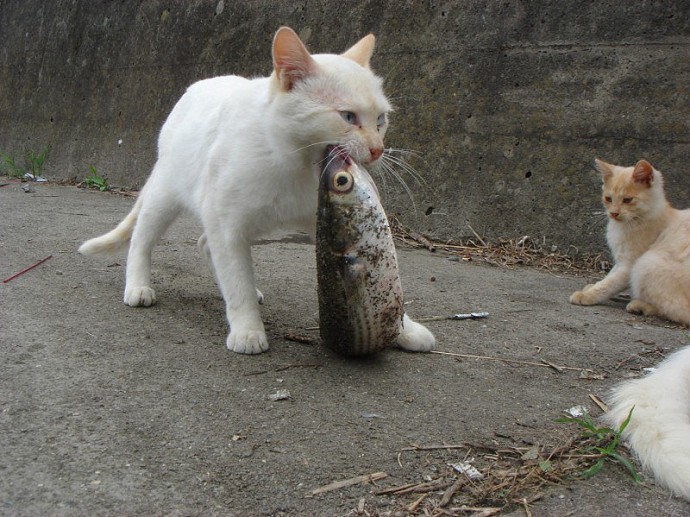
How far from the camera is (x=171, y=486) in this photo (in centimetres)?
173

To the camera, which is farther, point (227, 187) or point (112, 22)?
point (112, 22)


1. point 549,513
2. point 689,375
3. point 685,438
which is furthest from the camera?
point 689,375

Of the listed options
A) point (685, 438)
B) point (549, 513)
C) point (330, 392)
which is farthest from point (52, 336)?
point (685, 438)

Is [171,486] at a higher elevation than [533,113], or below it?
below

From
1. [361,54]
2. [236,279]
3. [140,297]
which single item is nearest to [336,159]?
[236,279]

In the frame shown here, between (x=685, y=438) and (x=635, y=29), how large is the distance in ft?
11.3

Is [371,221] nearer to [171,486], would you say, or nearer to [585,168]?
[171,486]

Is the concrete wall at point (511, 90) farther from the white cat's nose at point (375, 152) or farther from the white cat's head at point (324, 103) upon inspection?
the white cat's nose at point (375, 152)

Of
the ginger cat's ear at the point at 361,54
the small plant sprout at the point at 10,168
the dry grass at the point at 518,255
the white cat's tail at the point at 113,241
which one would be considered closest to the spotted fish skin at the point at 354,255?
the ginger cat's ear at the point at 361,54

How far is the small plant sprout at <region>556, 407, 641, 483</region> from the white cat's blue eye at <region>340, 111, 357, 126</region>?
1.27 m

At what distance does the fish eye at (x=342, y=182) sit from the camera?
2285 mm

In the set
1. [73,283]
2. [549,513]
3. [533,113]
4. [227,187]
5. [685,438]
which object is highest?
[533,113]

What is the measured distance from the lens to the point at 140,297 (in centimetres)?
316

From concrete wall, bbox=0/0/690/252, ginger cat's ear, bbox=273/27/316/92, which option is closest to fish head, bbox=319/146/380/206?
ginger cat's ear, bbox=273/27/316/92
